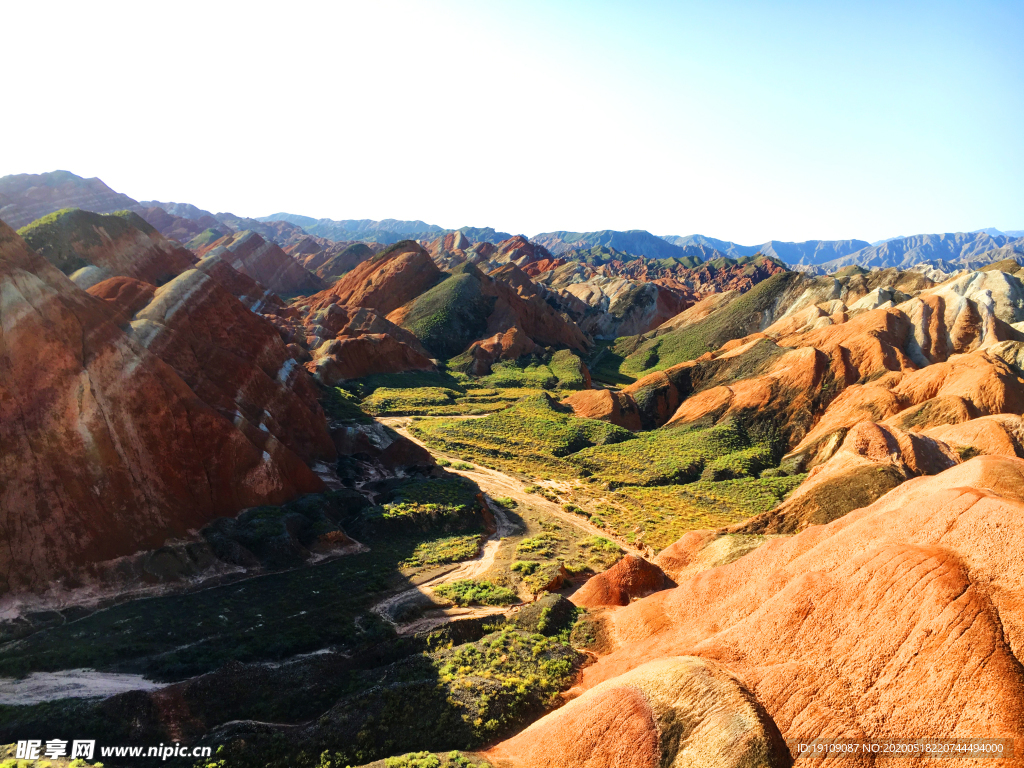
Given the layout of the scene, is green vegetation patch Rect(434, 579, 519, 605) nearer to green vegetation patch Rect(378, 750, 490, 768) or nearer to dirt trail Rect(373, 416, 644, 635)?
dirt trail Rect(373, 416, 644, 635)

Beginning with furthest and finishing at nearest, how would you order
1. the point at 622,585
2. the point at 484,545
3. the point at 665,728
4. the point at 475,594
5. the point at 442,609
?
the point at 484,545, the point at 475,594, the point at 442,609, the point at 622,585, the point at 665,728

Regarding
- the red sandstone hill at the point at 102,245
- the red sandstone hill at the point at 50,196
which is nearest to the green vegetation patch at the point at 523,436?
the red sandstone hill at the point at 102,245

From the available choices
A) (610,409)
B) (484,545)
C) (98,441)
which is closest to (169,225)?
(610,409)

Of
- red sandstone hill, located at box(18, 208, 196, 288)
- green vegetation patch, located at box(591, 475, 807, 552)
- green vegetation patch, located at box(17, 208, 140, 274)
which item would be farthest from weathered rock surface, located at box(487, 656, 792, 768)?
green vegetation patch, located at box(17, 208, 140, 274)

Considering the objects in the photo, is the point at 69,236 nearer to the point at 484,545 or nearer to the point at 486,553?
the point at 484,545

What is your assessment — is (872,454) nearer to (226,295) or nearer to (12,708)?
(12,708)

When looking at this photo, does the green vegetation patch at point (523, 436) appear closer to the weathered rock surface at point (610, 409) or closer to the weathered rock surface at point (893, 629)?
the weathered rock surface at point (610, 409)
